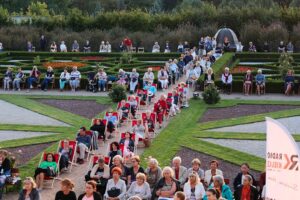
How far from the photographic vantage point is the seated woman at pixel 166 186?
1332cm

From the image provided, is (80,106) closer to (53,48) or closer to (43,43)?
(53,48)

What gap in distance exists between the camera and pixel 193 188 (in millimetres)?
12844

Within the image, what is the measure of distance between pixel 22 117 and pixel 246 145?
907 cm

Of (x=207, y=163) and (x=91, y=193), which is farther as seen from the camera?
(x=207, y=163)

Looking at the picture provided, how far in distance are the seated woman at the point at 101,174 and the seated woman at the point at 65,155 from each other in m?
2.07

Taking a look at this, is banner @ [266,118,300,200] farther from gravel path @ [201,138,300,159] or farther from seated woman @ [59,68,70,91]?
seated woman @ [59,68,70,91]

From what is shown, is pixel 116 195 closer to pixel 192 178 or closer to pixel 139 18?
pixel 192 178

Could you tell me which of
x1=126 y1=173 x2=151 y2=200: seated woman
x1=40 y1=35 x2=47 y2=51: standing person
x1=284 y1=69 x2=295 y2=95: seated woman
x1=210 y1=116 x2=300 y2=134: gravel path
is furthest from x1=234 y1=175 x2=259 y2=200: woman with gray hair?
x1=40 y1=35 x2=47 y2=51: standing person

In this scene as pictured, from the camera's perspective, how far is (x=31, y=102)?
2802 cm

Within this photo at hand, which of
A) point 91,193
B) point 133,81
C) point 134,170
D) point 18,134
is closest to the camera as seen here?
point 91,193

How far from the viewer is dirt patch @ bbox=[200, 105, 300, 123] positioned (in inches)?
961

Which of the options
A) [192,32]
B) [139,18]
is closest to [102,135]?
[192,32]

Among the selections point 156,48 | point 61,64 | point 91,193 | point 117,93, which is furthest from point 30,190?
point 156,48

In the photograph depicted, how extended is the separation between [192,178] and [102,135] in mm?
8221
